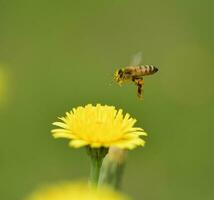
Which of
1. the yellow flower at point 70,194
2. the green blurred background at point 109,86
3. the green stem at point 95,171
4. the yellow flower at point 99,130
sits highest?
the green blurred background at point 109,86

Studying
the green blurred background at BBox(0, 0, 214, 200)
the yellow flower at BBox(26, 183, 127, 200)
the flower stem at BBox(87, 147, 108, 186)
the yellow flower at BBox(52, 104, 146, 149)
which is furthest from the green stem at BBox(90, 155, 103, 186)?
the green blurred background at BBox(0, 0, 214, 200)

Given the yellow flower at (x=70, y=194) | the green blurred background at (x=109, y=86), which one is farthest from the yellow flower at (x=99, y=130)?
the green blurred background at (x=109, y=86)

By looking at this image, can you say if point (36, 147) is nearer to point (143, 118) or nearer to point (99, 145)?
point (143, 118)

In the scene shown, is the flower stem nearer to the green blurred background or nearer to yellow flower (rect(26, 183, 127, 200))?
yellow flower (rect(26, 183, 127, 200))

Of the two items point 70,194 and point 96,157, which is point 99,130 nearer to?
point 96,157

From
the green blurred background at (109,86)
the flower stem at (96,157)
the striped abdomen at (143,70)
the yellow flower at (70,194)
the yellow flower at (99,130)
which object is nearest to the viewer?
the yellow flower at (70,194)

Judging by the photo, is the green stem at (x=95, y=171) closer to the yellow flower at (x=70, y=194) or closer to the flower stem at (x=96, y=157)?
the flower stem at (x=96, y=157)
